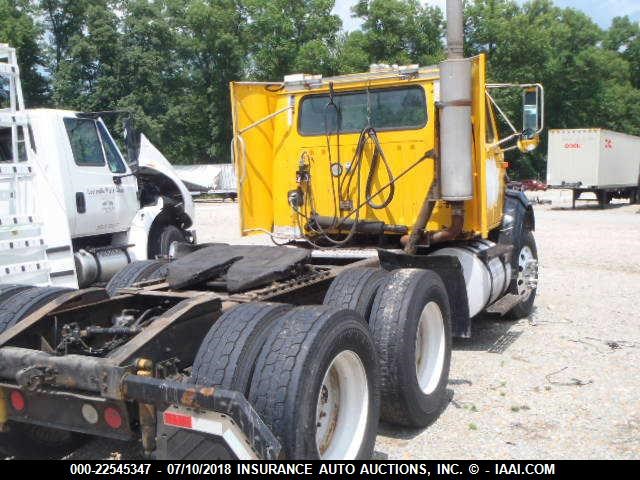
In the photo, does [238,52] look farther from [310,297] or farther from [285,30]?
[310,297]

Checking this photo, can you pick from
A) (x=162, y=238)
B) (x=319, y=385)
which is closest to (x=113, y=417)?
(x=319, y=385)

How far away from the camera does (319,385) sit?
324 cm

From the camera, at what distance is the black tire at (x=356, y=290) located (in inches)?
182

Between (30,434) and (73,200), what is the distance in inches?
216

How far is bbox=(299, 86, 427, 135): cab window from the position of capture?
6.36 metres

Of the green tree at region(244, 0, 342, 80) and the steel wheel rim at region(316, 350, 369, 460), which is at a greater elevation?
the green tree at region(244, 0, 342, 80)

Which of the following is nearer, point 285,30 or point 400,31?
point 400,31

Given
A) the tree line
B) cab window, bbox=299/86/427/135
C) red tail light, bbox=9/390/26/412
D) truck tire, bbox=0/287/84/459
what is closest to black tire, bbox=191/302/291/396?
red tail light, bbox=9/390/26/412

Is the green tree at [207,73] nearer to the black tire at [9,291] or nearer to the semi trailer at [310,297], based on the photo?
the semi trailer at [310,297]

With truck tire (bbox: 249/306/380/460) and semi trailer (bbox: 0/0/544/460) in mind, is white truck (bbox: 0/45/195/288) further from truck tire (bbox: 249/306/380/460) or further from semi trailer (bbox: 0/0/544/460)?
truck tire (bbox: 249/306/380/460)

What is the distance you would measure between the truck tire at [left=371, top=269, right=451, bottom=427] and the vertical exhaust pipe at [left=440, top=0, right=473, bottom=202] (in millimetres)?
1129

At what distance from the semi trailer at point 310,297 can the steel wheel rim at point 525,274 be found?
32 mm

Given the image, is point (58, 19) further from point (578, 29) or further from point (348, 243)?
point (348, 243)

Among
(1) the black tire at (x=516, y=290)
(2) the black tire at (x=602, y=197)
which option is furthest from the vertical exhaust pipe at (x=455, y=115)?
(2) the black tire at (x=602, y=197)
